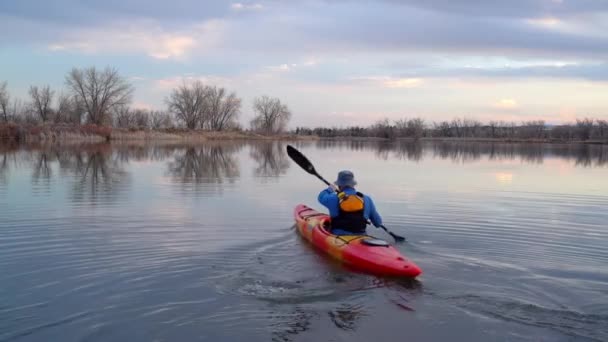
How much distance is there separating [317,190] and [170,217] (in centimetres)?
569

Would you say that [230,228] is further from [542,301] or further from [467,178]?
[467,178]

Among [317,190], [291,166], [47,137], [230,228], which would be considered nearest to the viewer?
[230,228]

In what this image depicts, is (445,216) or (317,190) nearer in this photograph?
(445,216)

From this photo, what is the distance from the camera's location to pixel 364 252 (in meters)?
6.82

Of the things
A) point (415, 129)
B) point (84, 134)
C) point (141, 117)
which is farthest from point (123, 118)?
point (415, 129)

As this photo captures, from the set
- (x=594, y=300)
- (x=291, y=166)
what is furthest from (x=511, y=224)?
(x=291, y=166)

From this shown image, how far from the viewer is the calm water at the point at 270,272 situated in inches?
190

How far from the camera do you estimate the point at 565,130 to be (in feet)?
297

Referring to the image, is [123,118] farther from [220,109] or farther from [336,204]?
[336,204]

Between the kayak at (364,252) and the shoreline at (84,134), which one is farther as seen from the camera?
the shoreline at (84,134)

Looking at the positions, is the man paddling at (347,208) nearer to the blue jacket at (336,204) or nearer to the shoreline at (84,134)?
the blue jacket at (336,204)

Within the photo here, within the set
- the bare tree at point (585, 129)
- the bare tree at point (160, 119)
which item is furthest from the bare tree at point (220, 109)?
the bare tree at point (585, 129)

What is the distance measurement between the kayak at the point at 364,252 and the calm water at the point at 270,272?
174 mm

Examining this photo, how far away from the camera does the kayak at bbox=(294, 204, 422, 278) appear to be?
6.36 m
